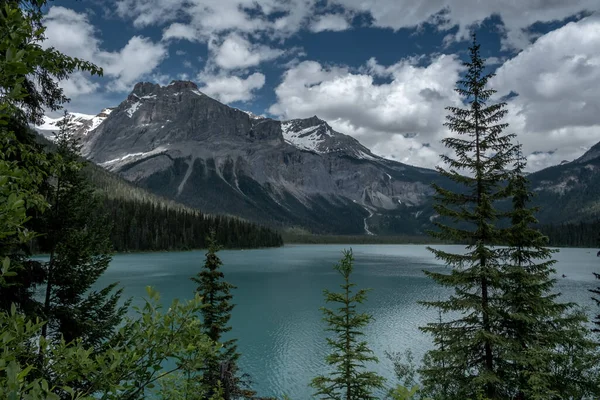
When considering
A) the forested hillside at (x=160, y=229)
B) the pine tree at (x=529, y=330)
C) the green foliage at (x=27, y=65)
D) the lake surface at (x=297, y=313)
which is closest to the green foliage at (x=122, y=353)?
the green foliage at (x=27, y=65)

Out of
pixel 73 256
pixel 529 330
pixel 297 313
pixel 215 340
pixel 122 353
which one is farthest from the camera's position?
pixel 297 313

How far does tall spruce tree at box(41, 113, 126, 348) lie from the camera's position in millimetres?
12844

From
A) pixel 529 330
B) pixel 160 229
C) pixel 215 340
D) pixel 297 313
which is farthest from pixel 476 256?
pixel 160 229

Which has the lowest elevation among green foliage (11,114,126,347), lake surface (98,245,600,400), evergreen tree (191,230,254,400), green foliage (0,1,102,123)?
lake surface (98,245,600,400)

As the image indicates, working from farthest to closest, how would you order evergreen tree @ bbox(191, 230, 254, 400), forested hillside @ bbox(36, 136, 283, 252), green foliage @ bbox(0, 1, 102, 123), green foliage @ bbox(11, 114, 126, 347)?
forested hillside @ bbox(36, 136, 283, 252) < evergreen tree @ bbox(191, 230, 254, 400) < green foliage @ bbox(11, 114, 126, 347) < green foliage @ bbox(0, 1, 102, 123)

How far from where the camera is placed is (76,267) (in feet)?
45.5

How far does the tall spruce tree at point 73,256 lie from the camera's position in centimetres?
1284

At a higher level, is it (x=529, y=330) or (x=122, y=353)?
(x=122, y=353)

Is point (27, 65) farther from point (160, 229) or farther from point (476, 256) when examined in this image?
point (160, 229)

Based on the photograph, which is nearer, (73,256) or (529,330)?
(73,256)

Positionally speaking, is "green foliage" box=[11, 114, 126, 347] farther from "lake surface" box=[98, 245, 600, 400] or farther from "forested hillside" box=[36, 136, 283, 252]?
"forested hillside" box=[36, 136, 283, 252]

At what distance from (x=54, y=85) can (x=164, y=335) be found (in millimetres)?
9443

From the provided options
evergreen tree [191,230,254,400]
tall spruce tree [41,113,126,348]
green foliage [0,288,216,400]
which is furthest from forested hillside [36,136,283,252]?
green foliage [0,288,216,400]

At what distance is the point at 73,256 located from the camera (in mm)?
13281
